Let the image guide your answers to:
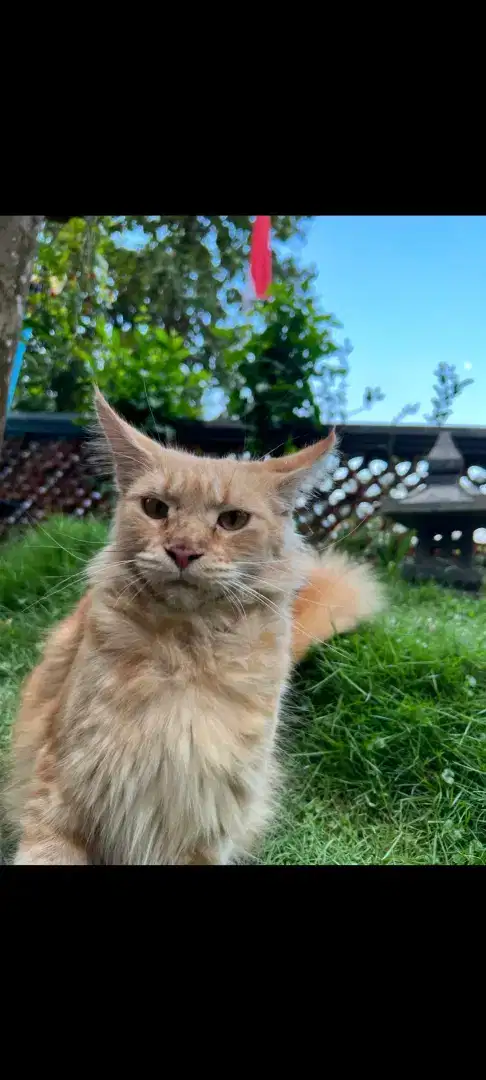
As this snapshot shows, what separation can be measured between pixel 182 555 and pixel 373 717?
50 cm

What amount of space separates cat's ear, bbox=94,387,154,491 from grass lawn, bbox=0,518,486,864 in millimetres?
136

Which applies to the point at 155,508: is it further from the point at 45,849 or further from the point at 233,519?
the point at 45,849

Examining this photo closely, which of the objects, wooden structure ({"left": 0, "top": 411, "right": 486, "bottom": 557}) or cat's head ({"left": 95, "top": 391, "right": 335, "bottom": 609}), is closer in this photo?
cat's head ({"left": 95, "top": 391, "right": 335, "bottom": 609})

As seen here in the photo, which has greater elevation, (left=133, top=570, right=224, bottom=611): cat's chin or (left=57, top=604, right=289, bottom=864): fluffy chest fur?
(left=133, top=570, right=224, bottom=611): cat's chin

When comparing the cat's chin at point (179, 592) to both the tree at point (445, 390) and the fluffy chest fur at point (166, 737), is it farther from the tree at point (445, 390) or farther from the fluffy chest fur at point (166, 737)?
the tree at point (445, 390)

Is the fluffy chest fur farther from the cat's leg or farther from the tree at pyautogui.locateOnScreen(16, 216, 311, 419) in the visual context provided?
the tree at pyautogui.locateOnScreen(16, 216, 311, 419)

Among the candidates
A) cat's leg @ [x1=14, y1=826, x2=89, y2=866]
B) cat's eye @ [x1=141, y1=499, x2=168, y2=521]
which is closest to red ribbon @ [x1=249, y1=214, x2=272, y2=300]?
cat's eye @ [x1=141, y1=499, x2=168, y2=521]

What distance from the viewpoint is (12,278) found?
129 centimetres

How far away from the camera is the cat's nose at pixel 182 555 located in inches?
43.6

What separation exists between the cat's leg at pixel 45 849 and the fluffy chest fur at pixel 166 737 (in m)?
0.04

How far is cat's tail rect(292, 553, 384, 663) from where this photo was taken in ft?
4.35

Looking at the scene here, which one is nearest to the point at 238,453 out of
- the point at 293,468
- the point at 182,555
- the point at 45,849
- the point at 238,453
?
the point at 238,453

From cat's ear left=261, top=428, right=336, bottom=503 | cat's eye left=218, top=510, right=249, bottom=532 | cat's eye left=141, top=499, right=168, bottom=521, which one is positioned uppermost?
cat's ear left=261, top=428, right=336, bottom=503
